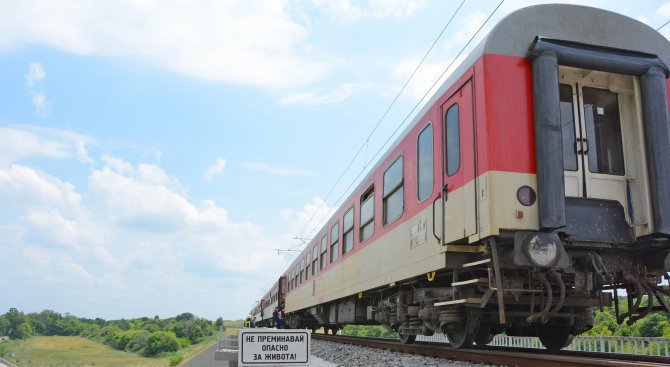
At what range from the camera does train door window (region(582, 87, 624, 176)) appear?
20.0 ft

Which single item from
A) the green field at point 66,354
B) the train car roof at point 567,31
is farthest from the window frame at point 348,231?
the green field at point 66,354

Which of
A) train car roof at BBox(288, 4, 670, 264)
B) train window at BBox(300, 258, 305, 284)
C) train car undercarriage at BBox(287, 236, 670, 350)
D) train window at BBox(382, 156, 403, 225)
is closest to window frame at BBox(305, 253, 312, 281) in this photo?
train window at BBox(300, 258, 305, 284)

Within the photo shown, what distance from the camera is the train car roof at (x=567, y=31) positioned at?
19.6 ft

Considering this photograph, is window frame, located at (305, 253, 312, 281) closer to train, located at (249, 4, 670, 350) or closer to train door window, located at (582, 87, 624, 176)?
train, located at (249, 4, 670, 350)

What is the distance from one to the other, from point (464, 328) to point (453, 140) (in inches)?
86.2

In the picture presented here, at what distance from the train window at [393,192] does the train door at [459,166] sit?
5.70ft

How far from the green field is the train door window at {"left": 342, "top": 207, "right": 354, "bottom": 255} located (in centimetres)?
6591

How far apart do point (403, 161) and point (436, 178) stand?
1479mm

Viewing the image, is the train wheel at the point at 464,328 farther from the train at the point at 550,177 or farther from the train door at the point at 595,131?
the train door at the point at 595,131

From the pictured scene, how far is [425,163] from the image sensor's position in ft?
24.0

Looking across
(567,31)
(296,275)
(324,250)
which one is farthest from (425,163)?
(296,275)

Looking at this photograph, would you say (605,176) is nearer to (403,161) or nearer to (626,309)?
(626,309)

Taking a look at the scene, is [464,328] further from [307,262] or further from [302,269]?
[302,269]

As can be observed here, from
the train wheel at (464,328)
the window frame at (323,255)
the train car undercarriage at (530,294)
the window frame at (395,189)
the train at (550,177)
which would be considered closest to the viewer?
the train at (550,177)
